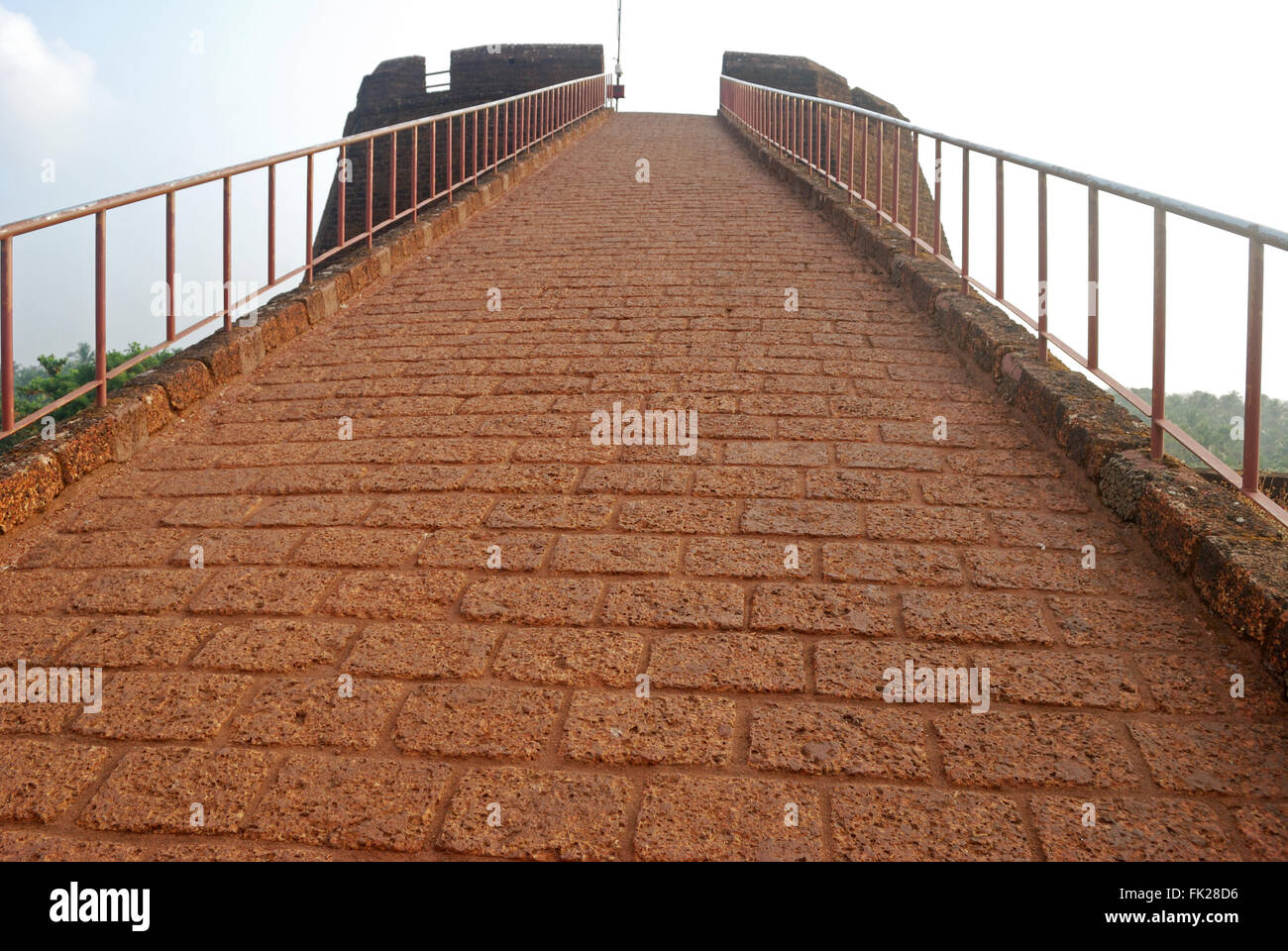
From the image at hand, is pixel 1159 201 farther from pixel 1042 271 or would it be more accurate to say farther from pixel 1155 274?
pixel 1042 271

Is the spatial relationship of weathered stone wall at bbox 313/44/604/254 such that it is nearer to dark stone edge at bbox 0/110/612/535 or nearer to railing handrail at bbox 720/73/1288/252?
dark stone edge at bbox 0/110/612/535

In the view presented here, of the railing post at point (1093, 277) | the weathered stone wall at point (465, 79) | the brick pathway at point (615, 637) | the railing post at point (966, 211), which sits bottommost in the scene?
the brick pathway at point (615, 637)

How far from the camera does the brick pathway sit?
2.17 m

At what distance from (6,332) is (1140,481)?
4374 mm

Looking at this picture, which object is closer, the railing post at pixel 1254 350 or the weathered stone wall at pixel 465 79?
the railing post at pixel 1254 350

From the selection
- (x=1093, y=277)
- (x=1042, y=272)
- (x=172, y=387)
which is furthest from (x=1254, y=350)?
(x=172, y=387)

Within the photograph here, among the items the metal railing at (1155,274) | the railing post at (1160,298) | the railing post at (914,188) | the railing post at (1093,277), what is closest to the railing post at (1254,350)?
the metal railing at (1155,274)

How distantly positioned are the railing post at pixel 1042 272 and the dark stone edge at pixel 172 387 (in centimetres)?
455

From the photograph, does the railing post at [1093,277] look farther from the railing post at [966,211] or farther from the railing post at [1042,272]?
the railing post at [966,211]

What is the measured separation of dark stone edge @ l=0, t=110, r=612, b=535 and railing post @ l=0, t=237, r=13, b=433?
0.31 meters

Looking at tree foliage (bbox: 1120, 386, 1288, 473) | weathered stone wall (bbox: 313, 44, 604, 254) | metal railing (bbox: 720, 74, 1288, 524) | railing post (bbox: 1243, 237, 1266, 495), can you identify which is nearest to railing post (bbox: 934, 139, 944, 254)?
metal railing (bbox: 720, 74, 1288, 524)

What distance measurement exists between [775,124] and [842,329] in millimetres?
10834

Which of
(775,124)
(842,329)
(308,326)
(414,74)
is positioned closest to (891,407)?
(842,329)

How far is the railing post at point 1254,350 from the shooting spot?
2863 mm
